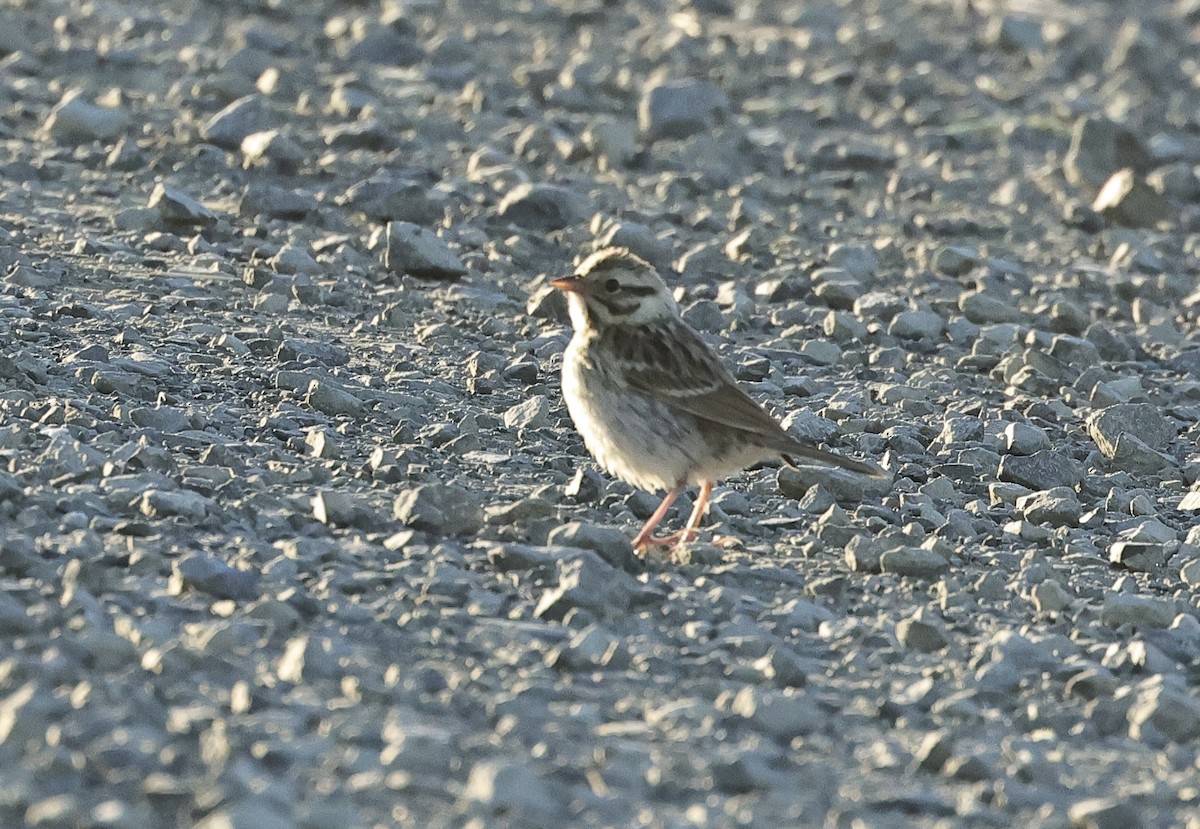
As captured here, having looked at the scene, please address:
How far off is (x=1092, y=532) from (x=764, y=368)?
2.51 m

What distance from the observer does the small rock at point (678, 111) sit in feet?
49.6

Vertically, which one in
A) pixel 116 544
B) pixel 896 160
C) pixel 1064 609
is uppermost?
pixel 116 544

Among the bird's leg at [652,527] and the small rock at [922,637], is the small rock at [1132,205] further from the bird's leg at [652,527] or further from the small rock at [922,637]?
the small rock at [922,637]

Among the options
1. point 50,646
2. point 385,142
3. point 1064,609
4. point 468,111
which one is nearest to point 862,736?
point 1064,609

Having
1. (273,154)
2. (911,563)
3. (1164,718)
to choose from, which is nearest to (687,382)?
(911,563)

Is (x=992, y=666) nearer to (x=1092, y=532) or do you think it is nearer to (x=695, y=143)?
(x=1092, y=532)

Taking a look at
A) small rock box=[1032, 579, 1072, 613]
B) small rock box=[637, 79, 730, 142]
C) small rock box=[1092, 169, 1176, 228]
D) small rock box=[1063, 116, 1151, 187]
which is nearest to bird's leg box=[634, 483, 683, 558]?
small rock box=[1032, 579, 1072, 613]

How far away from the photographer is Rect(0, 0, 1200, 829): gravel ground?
18.9 ft

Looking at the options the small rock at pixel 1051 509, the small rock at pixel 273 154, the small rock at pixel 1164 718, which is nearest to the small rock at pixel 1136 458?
the small rock at pixel 1051 509

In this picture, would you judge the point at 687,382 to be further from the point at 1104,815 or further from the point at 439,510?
the point at 1104,815

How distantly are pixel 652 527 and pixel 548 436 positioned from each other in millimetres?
1294

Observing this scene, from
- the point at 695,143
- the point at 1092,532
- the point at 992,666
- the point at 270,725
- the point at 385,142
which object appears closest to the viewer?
the point at 270,725

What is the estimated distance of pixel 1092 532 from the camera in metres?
8.84

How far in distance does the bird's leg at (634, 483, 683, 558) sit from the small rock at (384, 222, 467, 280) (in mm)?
3292
